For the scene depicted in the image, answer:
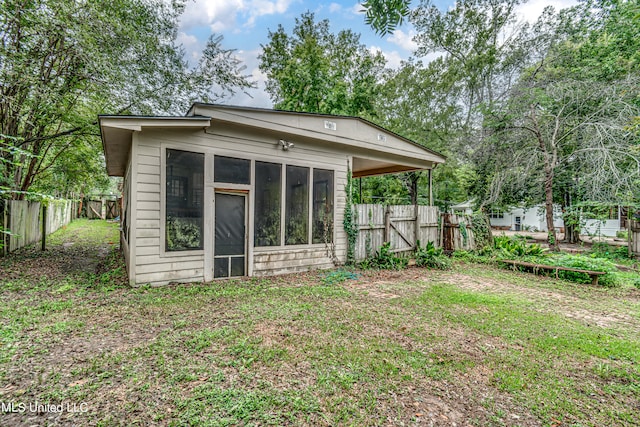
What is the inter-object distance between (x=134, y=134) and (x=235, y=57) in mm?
5776

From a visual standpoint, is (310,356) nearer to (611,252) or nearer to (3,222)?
(3,222)

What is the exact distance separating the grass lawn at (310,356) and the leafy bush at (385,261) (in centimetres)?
217

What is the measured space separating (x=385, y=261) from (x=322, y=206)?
233cm

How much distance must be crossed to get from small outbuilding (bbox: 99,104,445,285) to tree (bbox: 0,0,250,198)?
1.76 m

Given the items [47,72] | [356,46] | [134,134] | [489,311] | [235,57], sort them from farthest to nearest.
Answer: [356,46] < [235,57] < [47,72] < [134,134] < [489,311]

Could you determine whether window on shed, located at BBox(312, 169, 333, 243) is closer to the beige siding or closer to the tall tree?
the beige siding

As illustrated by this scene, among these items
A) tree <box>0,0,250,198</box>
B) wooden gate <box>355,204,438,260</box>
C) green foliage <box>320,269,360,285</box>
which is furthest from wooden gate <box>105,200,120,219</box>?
green foliage <box>320,269,360,285</box>

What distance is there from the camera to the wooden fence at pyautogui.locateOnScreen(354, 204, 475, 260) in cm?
778

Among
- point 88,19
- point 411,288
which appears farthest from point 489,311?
point 88,19

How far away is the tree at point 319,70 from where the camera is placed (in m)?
15.9

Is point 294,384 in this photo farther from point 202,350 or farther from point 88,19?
point 88,19

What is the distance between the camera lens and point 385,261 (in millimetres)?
7605

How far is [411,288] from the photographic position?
5.57m

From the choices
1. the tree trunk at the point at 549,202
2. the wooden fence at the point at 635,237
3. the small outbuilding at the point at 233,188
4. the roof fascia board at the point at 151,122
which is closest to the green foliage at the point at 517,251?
the tree trunk at the point at 549,202
